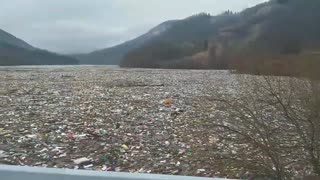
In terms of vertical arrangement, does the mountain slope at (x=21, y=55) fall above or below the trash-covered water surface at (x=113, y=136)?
above

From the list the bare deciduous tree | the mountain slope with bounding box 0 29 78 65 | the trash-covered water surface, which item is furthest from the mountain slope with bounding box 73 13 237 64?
the bare deciduous tree

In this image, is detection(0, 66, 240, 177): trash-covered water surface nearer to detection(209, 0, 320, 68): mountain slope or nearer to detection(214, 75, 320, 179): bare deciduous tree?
detection(214, 75, 320, 179): bare deciduous tree

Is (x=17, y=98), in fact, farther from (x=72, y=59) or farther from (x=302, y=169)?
(x=72, y=59)

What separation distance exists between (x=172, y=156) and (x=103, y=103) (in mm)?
5903

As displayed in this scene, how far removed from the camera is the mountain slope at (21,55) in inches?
2628

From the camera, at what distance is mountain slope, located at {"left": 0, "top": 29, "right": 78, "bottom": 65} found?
66.8 meters

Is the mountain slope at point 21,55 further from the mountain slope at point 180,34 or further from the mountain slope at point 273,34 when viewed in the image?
the mountain slope at point 273,34

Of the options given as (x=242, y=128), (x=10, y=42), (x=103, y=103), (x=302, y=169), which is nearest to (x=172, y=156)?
(x=242, y=128)

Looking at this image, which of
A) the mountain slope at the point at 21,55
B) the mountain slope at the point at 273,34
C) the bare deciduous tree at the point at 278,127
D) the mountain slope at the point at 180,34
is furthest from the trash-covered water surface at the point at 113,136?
the mountain slope at the point at 21,55

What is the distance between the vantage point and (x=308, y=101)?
4.79 meters

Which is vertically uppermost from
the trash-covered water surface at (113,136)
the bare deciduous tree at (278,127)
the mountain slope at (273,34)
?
the mountain slope at (273,34)

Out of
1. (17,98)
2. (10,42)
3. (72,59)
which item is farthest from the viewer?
(72,59)

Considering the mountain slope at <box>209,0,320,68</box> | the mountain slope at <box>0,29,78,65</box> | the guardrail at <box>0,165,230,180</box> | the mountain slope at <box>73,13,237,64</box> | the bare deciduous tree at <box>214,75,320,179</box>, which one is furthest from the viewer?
the mountain slope at <box>0,29,78,65</box>

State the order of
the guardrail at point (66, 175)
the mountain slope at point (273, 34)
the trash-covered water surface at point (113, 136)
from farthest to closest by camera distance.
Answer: the trash-covered water surface at point (113, 136) < the mountain slope at point (273, 34) < the guardrail at point (66, 175)
